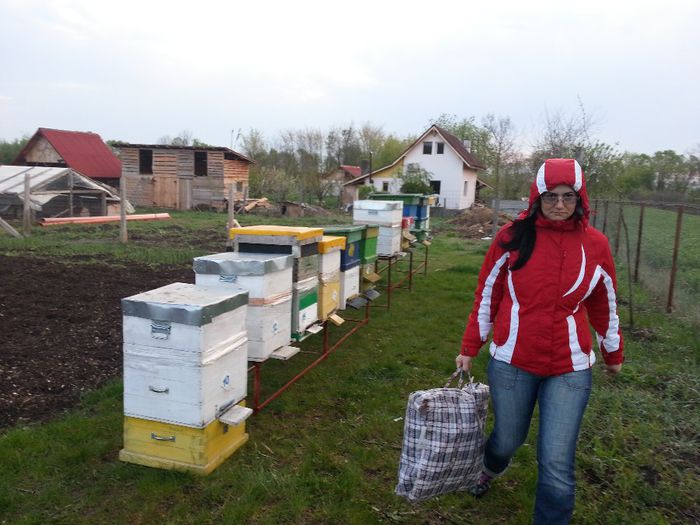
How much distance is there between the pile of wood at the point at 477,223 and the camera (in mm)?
23219

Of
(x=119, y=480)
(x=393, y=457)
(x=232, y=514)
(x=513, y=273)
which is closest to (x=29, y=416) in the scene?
(x=119, y=480)

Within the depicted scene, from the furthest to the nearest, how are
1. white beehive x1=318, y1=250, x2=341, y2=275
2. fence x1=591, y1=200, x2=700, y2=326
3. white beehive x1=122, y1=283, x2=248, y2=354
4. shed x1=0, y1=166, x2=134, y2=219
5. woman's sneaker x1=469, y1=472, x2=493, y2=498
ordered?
shed x1=0, y1=166, x2=134, y2=219
fence x1=591, y1=200, x2=700, y2=326
white beehive x1=318, y1=250, x2=341, y2=275
woman's sneaker x1=469, y1=472, x2=493, y2=498
white beehive x1=122, y1=283, x2=248, y2=354

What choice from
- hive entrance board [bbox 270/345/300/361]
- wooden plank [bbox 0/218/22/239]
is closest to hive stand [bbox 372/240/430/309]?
hive entrance board [bbox 270/345/300/361]

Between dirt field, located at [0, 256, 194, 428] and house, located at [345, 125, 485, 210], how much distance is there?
94.3 ft

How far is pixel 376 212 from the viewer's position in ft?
28.1

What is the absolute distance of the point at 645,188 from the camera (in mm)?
27984

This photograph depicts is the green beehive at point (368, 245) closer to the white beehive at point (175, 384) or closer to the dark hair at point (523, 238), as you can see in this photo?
the white beehive at point (175, 384)

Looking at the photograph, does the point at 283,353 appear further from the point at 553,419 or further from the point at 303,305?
the point at 553,419

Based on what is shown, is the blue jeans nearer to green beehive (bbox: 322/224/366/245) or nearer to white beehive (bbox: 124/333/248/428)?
white beehive (bbox: 124/333/248/428)

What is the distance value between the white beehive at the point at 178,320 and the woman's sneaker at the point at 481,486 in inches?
73.2

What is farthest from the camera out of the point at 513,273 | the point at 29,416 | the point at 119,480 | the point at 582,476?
the point at 29,416

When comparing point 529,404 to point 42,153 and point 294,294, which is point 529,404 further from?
point 42,153

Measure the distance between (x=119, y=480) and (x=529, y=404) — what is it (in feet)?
8.66

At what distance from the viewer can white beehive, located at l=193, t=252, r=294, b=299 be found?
407cm
